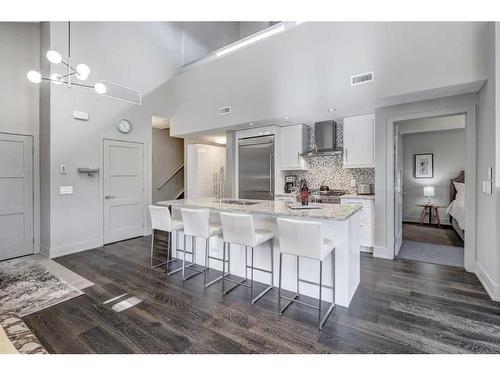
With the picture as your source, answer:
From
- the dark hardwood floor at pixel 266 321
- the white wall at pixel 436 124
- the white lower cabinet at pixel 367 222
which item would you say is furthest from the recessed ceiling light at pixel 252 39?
the dark hardwood floor at pixel 266 321

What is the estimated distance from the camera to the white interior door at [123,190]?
4.83 m

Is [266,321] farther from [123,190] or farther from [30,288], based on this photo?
[123,190]

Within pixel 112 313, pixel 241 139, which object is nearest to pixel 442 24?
pixel 241 139

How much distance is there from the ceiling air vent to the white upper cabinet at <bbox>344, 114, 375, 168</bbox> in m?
0.83

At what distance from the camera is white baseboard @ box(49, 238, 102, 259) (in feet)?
13.5

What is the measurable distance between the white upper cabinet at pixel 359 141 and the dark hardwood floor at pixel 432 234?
7.11 ft

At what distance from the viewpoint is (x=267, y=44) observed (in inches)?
175

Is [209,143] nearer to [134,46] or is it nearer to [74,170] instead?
[134,46]

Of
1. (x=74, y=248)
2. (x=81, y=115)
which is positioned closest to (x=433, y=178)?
(x=81, y=115)

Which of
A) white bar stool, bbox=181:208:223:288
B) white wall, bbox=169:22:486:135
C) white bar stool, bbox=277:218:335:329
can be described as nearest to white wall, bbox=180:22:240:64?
white wall, bbox=169:22:486:135

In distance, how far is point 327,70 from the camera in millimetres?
3803

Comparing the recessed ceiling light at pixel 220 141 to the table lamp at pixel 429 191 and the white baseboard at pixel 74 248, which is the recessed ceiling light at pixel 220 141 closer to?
the white baseboard at pixel 74 248

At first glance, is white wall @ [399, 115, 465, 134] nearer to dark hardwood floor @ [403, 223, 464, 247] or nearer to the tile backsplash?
the tile backsplash

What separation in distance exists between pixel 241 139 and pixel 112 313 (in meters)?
4.00
